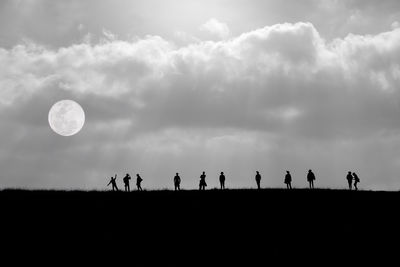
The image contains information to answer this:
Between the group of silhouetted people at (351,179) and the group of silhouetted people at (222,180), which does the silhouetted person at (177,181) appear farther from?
the group of silhouetted people at (351,179)

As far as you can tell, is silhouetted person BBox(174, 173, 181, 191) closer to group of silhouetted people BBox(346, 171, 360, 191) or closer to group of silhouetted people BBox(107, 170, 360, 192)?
group of silhouetted people BBox(107, 170, 360, 192)

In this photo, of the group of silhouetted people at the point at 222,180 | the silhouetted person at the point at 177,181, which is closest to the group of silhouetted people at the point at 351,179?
the group of silhouetted people at the point at 222,180
